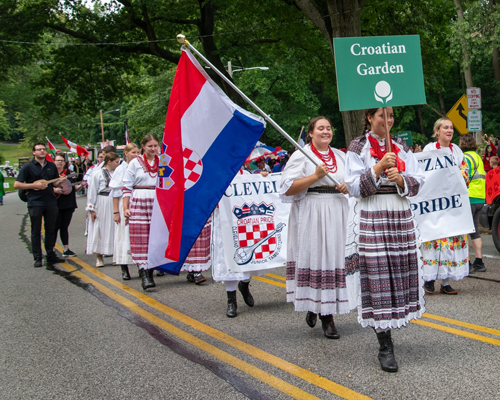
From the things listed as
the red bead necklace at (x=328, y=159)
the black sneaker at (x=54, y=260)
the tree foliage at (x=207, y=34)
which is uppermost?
Answer: the tree foliage at (x=207, y=34)

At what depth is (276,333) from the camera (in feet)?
17.9

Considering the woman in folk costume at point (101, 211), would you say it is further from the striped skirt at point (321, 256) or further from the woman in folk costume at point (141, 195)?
the striped skirt at point (321, 256)

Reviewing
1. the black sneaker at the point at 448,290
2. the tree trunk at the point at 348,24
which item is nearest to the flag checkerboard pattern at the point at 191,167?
the black sneaker at the point at 448,290

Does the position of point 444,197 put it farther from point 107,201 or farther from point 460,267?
point 107,201

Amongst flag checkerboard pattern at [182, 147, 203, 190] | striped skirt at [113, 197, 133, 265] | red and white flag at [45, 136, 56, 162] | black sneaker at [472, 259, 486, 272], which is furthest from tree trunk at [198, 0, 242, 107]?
flag checkerboard pattern at [182, 147, 203, 190]

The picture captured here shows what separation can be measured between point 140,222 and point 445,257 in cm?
389

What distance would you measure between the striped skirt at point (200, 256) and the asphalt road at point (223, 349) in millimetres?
317

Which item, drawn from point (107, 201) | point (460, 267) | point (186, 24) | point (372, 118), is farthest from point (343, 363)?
point (186, 24)

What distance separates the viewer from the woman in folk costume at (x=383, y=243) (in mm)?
4336

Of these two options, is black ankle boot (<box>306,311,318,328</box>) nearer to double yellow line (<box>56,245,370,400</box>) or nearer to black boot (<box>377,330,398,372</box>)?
double yellow line (<box>56,245,370,400</box>)

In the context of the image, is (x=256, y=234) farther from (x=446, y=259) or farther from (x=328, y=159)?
(x=446, y=259)

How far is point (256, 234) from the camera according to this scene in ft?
21.6

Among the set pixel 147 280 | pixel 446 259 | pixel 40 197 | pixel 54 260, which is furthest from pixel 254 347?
pixel 40 197

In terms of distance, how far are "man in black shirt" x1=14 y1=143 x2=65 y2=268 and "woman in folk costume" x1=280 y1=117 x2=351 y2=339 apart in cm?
622
